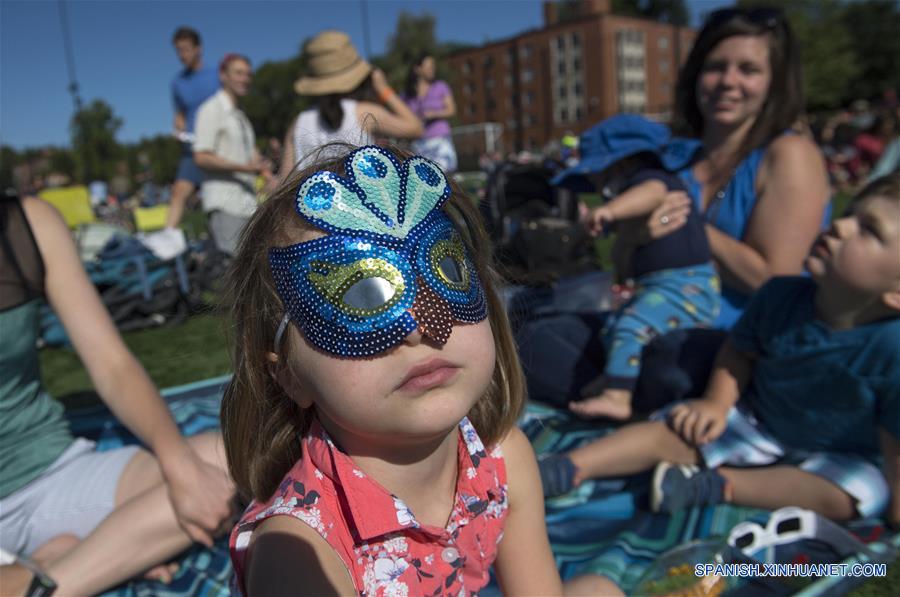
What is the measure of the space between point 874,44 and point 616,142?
217 feet

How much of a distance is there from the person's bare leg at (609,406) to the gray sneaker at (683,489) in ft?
1.70

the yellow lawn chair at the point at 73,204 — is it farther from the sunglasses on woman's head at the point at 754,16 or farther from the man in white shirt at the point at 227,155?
the sunglasses on woman's head at the point at 754,16

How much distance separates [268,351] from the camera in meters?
1.24

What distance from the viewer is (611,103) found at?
55594 mm

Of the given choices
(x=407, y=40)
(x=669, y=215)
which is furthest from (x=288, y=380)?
(x=407, y=40)

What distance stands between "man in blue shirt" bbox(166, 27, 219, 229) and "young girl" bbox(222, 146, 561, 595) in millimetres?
5495

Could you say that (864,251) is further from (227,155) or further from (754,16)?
(227,155)

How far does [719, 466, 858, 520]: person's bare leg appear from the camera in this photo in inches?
81.4

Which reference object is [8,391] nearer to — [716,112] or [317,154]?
[317,154]

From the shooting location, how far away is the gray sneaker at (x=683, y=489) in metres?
2.23

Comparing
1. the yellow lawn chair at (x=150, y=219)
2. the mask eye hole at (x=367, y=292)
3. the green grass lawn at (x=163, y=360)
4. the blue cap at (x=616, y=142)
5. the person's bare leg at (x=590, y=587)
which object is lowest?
the green grass lawn at (x=163, y=360)

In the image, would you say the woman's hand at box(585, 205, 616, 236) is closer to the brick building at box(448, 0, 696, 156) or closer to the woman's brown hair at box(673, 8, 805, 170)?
the woman's brown hair at box(673, 8, 805, 170)

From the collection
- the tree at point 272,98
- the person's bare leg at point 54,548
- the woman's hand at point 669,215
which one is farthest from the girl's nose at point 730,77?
the tree at point 272,98

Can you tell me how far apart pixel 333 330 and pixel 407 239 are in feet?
0.61
